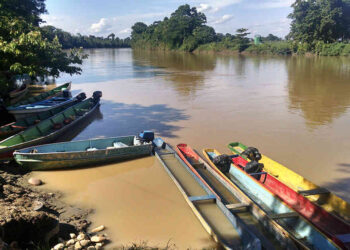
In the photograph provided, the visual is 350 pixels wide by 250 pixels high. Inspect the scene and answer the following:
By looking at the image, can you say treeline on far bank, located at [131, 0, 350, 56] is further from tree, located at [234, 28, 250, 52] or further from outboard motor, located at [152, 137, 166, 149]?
outboard motor, located at [152, 137, 166, 149]

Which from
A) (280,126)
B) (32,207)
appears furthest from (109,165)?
(280,126)

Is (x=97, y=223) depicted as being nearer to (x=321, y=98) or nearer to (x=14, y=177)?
(x=14, y=177)

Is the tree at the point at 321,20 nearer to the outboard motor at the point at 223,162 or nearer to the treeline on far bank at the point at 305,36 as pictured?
the treeline on far bank at the point at 305,36

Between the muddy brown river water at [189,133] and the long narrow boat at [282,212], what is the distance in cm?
168

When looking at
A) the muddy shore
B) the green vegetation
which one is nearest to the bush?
the green vegetation

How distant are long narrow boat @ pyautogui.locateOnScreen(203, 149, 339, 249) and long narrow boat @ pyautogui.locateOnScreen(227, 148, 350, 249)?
6.6 inches

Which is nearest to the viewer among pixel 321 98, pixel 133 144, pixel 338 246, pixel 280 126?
pixel 338 246

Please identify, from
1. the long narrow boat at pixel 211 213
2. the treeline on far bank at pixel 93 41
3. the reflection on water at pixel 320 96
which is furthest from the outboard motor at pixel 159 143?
the treeline on far bank at pixel 93 41

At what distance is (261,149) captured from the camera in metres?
10.7

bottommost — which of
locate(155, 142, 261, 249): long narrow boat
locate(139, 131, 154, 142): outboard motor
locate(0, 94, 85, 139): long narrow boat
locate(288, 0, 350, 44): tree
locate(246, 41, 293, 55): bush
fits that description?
locate(155, 142, 261, 249): long narrow boat

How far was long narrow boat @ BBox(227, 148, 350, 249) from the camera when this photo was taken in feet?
16.2

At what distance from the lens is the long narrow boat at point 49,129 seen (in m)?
8.99

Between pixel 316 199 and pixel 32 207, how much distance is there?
6.22m

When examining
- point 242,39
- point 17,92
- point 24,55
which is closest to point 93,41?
point 242,39
